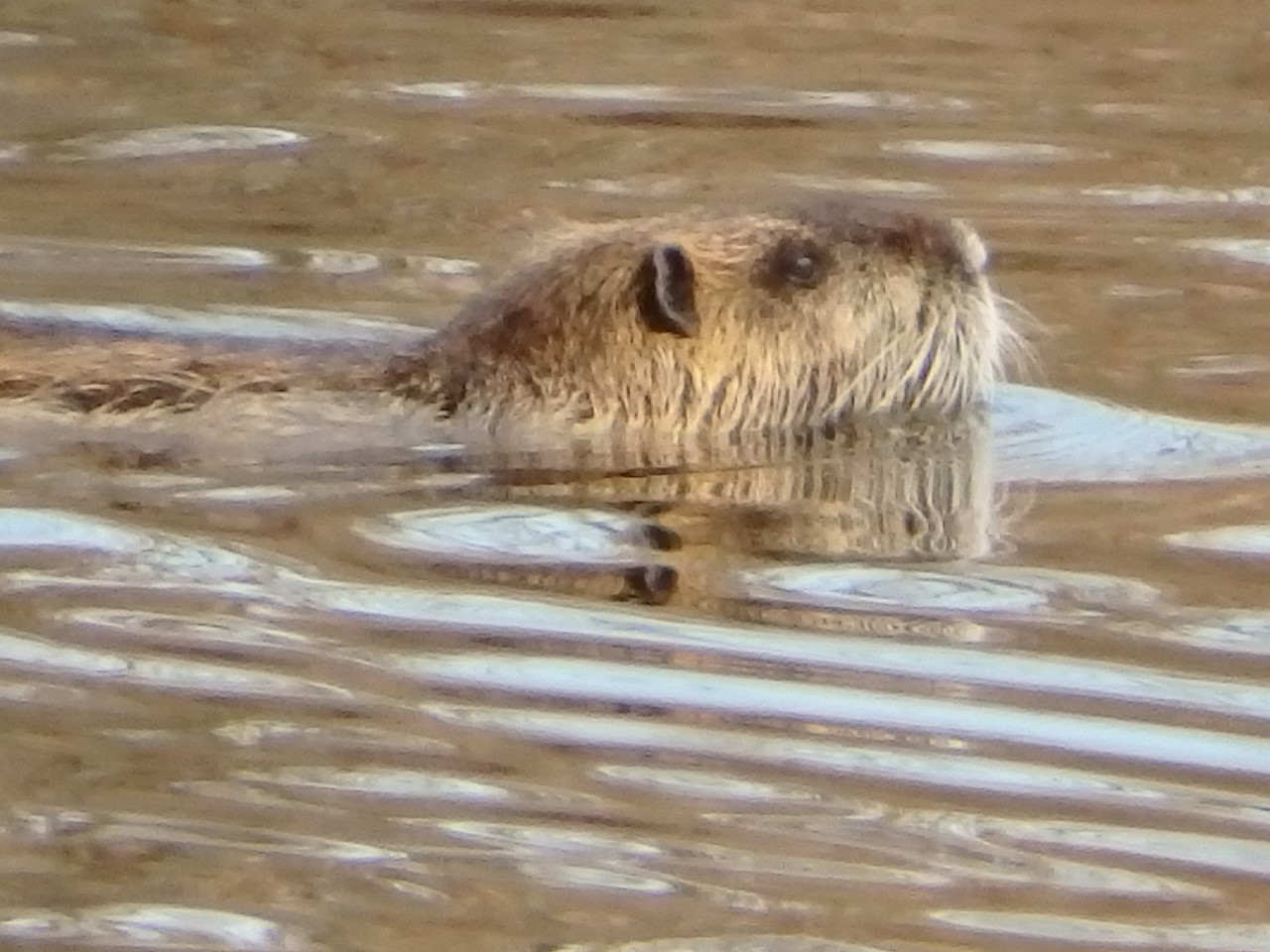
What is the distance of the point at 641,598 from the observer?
6.30m

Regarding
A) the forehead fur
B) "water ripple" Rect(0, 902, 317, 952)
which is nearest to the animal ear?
the forehead fur

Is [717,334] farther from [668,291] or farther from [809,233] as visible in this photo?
Answer: [809,233]

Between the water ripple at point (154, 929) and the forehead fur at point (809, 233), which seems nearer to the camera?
the water ripple at point (154, 929)

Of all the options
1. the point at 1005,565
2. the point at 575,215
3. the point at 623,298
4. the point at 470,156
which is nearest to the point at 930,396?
the point at 623,298

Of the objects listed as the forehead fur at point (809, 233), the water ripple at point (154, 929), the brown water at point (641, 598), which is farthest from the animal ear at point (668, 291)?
the water ripple at point (154, 929)

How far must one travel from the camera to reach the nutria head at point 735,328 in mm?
7699

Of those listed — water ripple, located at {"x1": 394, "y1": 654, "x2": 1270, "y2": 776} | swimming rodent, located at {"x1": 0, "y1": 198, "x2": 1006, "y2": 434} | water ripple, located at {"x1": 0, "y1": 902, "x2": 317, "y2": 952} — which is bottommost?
water ripple, located at {"x1": 0, "y1": 902, "x2": 317, "y2": 952}

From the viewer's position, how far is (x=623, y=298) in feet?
25.5

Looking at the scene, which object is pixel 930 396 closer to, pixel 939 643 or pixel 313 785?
pixel 939 643

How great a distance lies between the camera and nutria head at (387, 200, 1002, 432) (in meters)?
7.70

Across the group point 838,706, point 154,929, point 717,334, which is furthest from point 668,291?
→ point 154,929

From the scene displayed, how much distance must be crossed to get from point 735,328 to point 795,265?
20 centimetres

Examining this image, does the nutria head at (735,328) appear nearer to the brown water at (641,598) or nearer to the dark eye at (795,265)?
the dark eye at (795,265)

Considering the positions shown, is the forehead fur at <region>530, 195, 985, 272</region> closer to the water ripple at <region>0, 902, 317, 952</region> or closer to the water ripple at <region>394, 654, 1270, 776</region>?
the water ripple at <region>394, 654, 1270, 776</region>
